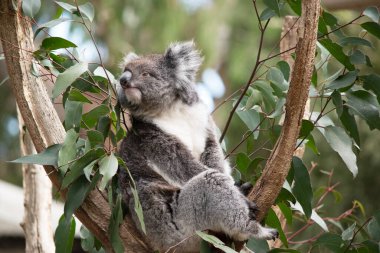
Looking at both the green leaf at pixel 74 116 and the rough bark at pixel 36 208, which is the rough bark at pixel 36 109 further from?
the rough bark at pixel 36 208

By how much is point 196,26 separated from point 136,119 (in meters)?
8.33

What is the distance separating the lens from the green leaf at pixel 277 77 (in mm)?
3773

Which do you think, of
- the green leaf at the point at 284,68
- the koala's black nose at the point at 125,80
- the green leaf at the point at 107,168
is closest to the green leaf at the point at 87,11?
the koala's black nose at the point at 125,80

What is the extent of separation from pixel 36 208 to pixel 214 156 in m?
1.13

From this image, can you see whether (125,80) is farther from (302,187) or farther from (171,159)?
(302,187)

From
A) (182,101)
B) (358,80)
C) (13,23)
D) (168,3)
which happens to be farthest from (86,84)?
(168,3)

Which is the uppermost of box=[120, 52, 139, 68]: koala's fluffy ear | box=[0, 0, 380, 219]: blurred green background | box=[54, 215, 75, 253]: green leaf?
box=[0, 0, 380, 219]: blurred green background

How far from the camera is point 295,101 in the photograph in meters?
2.97

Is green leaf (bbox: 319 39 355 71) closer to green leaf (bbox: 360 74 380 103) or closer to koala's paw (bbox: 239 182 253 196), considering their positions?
green leaf (bbox: 360 74 380 103)

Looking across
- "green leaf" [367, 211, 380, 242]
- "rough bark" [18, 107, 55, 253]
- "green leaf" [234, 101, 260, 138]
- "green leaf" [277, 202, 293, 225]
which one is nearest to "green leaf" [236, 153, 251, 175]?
"green leaf" [234, 101, 260, 138]

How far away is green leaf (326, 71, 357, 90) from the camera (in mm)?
3353

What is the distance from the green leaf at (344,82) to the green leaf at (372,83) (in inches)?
5.7

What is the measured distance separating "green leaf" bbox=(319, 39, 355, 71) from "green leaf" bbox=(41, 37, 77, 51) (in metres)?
1.24

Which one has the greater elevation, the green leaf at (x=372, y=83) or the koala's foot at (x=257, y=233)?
the green leaf at (x=372, y=83)
